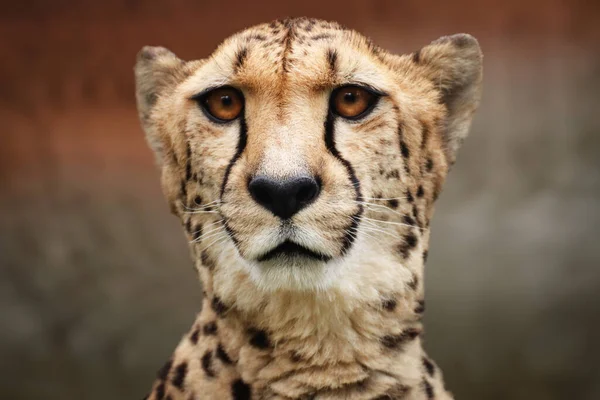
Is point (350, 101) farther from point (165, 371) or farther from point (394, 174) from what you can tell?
point (165, 371)

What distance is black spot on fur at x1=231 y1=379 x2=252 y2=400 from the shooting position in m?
1.32

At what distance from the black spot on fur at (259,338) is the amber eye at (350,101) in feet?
1.26

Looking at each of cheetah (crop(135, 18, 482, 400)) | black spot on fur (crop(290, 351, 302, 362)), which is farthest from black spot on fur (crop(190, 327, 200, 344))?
black spot on fur (crop(290, 351, 302, 362))

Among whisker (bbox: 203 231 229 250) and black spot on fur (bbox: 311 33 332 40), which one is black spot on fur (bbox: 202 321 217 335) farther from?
black spot on fur (bbox: 311 33 332 40)

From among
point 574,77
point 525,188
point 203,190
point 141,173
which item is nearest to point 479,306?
point 525,188

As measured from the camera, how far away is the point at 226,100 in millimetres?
1334

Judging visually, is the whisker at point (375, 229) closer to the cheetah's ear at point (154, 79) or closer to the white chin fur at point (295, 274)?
the white chin fur at point (295, 274)

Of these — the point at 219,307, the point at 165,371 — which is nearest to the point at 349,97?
the point at 219,307

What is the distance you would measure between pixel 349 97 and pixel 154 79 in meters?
0.44

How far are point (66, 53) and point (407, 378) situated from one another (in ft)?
5.33

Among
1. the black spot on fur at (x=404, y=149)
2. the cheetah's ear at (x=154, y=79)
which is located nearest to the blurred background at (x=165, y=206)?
the cheetah's ear at (x=154, y=79)

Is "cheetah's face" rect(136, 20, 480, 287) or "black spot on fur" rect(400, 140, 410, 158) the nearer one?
"cheetah's face" rect(136, 20, 480, 287)

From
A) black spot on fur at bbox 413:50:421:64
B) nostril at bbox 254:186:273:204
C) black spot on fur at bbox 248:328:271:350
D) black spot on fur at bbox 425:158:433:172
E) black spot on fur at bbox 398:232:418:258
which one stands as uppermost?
black spot on fur at bbox 413:50:421:64

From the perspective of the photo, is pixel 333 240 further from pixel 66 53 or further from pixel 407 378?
pixel 66 53
